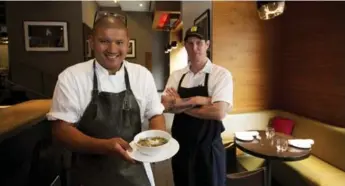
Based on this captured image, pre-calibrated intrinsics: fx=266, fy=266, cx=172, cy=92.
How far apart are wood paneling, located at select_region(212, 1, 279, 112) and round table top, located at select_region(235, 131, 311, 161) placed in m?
1.40

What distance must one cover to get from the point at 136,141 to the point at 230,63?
10.6ft

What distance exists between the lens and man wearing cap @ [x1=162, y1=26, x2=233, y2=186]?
6.59 feet

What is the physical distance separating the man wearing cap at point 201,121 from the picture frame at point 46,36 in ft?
20.1

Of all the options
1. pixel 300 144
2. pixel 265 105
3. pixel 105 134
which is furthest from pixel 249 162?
pixel 105 134

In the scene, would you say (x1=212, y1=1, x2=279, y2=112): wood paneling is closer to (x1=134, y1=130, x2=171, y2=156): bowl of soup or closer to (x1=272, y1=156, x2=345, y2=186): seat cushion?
(x1=272, y1=156, x2=345, y2=186): seat cushion

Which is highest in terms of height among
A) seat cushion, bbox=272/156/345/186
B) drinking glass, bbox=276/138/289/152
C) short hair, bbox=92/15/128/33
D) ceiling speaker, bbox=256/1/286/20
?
ceiling speaker, bbox=256/1/286/20

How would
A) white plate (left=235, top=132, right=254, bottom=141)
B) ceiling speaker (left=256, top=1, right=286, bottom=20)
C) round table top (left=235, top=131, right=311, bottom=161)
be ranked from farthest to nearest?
white plate (left=235, top=132, right=254, bottom=141) → ceiling speaker (left=256, top=1, right=286, bottom=20) → round table top (left=235, top=131, right=311, bottom=161)

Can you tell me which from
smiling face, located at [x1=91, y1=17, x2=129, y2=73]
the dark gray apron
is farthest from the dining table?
smiling face, located at [x1=91, y1=17, x2=129, y2=73]

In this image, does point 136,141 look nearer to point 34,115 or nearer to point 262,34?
point 34,115

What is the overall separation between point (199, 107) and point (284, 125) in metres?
2.32

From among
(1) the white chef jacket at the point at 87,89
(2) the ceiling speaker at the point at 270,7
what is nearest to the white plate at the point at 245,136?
(2) the ceiling speaker at the point at 270,7

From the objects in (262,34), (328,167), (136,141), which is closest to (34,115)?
(136,141)

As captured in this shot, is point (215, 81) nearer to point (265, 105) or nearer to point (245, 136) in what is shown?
point (245, 136)

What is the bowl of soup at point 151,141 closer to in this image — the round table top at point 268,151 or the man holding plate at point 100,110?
the man holding plate at point 100,110
